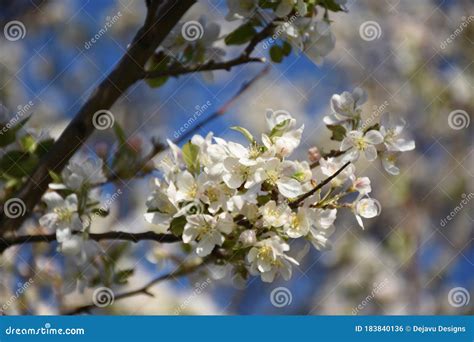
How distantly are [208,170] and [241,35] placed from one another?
433 mm

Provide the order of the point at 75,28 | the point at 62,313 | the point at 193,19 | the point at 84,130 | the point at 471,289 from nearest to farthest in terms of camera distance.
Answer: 1. the point at 84,130
2. the point at 193,19
3. the point at 62,313
4. the point at 75,28
5. the point at 471,289

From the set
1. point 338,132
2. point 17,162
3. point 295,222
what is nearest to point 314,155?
point 338,132

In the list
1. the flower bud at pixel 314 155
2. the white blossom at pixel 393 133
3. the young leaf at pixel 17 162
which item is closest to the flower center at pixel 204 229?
the flower bud at pixel 314 155

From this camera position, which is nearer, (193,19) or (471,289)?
(193,19)

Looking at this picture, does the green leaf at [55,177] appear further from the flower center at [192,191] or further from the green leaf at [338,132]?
the green leaf at [338,132]

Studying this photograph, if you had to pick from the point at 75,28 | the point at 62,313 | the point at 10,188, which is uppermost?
the point at 75,28

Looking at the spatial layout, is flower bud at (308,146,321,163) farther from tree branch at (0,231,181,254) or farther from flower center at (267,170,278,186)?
tree branch at (0,231,181,254)

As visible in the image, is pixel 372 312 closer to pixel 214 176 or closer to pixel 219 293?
pixel 219 293

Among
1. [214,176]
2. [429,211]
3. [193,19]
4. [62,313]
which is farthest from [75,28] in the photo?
[429,211]

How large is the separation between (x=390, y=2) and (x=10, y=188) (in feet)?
4.92

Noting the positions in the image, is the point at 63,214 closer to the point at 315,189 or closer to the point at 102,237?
the point at 102,237

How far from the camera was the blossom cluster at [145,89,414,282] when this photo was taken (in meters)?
1.10

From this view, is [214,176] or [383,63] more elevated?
[383,63]

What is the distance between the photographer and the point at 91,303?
153 cm
